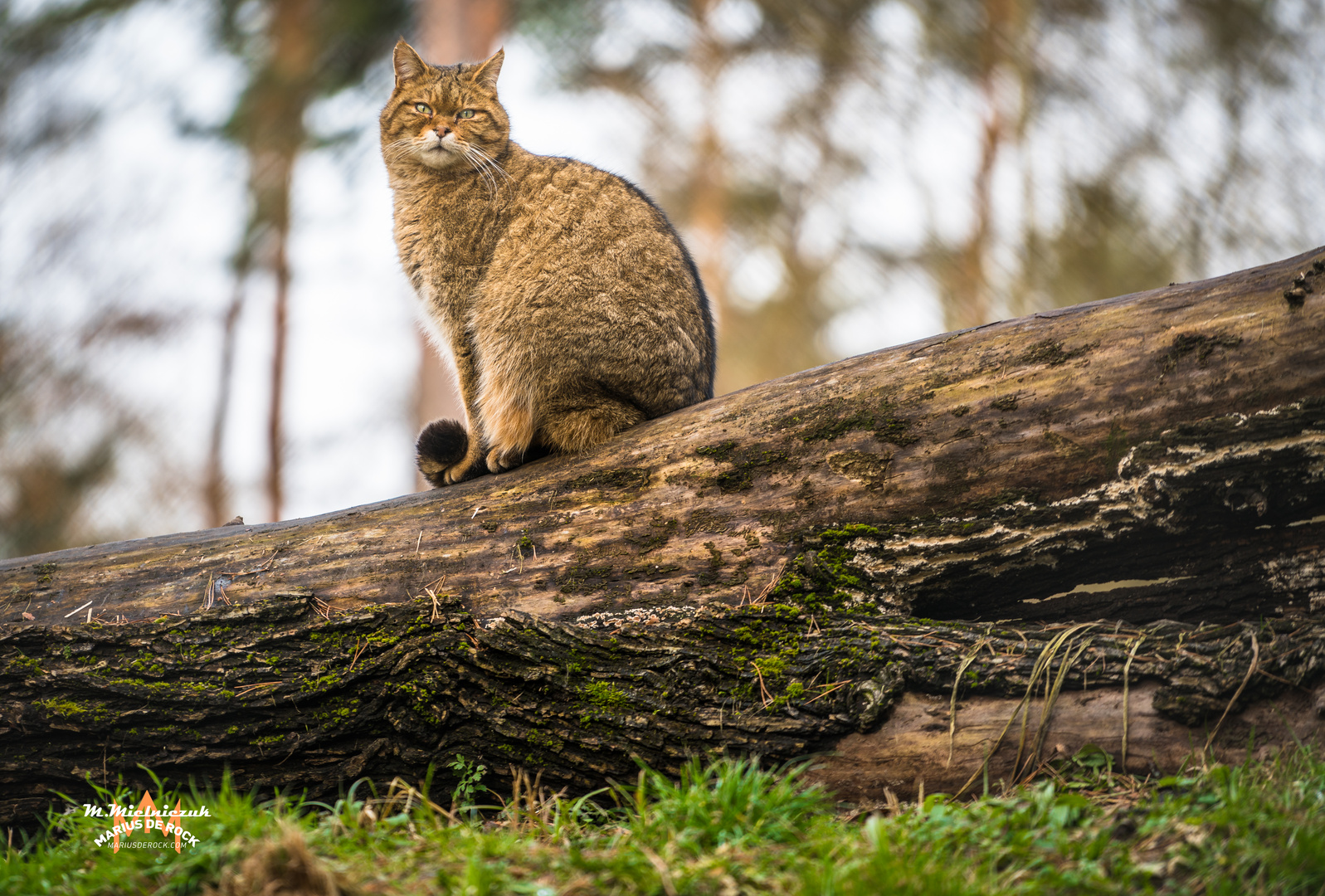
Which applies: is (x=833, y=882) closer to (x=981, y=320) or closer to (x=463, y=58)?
(x=981, y=320)

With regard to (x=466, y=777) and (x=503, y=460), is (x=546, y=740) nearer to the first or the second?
(x=466, y=777)

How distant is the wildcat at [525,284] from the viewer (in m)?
3.45

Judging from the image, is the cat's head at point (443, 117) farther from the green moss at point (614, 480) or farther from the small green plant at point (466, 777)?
the small green plant at point (466, 777)

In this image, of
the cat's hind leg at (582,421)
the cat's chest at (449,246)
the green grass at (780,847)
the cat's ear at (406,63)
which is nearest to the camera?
the green grass at (780,847)

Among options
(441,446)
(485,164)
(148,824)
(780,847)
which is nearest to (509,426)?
(441,446)

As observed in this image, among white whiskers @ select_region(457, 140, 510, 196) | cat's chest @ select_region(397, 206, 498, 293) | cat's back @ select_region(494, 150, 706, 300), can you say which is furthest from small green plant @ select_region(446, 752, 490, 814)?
white whiskers @ select_region(457, 140, 510, 196)

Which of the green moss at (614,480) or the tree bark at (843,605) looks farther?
the green moss at (614,480)

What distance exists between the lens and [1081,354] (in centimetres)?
273

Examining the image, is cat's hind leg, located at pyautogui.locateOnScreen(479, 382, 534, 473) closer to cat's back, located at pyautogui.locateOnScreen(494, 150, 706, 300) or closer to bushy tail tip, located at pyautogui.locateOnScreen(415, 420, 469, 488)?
bushy tail tip, located at pyautogui.locateOnScreen(415, 420, 469, 488)

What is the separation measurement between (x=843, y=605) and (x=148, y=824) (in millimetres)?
2074

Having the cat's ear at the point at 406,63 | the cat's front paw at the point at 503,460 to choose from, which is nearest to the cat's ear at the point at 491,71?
the cat's ear at the point at 406,63

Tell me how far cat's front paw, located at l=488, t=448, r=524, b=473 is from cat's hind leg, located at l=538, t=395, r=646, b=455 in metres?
0.16

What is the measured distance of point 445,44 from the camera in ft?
23.6

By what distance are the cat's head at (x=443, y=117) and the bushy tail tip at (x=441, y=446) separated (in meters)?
1.35
